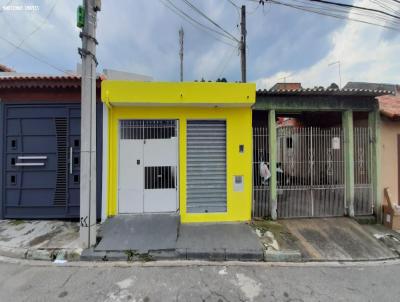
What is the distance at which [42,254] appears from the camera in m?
4.82

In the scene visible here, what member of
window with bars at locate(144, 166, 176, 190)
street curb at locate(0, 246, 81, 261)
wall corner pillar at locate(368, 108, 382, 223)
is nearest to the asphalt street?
street curb at locate(0, 246, 81, 261)

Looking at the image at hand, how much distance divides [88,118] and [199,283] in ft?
12.4

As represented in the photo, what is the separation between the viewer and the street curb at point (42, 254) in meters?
4.75

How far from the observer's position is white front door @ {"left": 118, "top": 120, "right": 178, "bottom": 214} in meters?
6.36

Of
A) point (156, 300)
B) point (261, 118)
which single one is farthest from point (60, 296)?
point (261, 118)

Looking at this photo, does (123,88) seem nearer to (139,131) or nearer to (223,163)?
(139,131)

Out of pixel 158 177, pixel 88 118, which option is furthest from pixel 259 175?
pixel 88 118

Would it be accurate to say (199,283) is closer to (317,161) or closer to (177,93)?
(177,93)

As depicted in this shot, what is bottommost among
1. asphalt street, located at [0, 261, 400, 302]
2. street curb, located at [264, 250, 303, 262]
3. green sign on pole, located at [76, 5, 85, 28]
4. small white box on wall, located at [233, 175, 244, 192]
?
asphalt street, located at [0, 261, 400, 302]

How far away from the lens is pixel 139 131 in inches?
252

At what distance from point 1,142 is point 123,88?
396cm

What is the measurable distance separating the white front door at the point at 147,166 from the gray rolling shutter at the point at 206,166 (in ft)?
1.44

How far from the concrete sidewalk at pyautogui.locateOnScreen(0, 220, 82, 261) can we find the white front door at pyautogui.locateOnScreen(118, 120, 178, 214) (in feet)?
4.69

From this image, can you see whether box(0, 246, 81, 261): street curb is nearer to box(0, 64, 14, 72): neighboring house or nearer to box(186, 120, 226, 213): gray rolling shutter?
box(186, 120, 226, 213): gray rolling shutter
